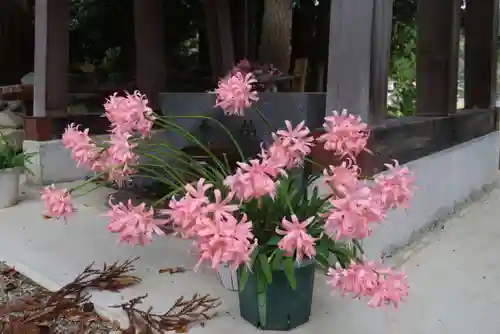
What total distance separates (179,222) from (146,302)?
0.67 meters

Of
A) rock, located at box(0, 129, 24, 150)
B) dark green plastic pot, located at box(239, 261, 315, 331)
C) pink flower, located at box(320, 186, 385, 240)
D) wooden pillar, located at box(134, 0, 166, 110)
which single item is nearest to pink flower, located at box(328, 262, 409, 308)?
pink flower, located at box(320, 186, 385, 240)

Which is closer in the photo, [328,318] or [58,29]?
[328,318]

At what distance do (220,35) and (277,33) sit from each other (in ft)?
2.04

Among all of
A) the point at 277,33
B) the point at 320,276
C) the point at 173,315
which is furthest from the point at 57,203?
the point at 277,33

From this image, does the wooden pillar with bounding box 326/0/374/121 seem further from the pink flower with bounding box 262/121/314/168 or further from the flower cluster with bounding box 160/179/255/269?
the flower cluster with bounding box 160/179/255/269

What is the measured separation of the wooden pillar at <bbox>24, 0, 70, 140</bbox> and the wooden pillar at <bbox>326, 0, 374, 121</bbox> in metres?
2.21

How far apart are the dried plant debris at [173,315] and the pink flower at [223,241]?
19.6 inches

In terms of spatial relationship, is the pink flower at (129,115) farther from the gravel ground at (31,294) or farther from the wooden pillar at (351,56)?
the wooden pillar at (351,56)

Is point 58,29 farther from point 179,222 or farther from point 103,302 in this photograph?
point 179,222

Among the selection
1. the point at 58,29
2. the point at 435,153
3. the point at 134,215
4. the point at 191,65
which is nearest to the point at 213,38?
the point at 191,65

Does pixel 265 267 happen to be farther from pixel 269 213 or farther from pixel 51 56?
pixel 51 56

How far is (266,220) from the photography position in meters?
1.68

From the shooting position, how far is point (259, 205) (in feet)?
5.56

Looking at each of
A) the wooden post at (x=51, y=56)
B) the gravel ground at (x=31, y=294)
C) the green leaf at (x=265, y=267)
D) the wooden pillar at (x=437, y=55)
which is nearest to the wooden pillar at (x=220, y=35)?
the wooden post at (x=51, y=56)
